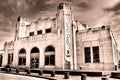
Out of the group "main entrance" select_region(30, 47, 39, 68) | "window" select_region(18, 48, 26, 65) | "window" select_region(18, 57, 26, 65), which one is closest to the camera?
"main entrance" select_region(30, 47, 39, 68)

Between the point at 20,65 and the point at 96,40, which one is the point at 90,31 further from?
the point at 20,65

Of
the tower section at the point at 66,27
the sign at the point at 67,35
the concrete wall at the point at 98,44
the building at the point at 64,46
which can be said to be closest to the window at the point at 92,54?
the building at the point at 64,46

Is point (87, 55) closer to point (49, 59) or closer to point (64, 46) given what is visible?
point (64, 46)

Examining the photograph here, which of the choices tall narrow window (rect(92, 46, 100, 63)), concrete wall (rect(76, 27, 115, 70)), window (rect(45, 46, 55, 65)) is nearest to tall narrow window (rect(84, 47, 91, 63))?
concrete wall (rect(76, 27, 115, 70))

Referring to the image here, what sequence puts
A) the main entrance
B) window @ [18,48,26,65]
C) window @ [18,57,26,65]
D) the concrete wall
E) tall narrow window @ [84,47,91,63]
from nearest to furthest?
1. the concrete wall
2. tall narrow window @ [84,47,91,63]
3. the main entrance
4. window @ [18,57,26,65]
5. window @ [18,48,26,65]

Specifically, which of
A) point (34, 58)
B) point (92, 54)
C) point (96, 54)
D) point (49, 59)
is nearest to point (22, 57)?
point (34, 58)

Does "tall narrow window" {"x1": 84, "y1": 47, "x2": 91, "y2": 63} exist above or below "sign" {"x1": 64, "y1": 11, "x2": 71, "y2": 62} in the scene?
below

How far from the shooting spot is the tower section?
26123 mm

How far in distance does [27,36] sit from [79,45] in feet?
47.5

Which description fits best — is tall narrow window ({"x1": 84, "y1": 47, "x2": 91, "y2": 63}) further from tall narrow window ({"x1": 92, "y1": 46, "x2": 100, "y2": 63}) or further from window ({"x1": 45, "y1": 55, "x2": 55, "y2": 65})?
window ({"x1": 45, "y1": 55, "x2": 55, "y2": 65})

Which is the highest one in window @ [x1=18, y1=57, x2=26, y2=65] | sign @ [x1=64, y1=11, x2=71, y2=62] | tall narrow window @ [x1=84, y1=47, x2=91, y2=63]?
sign @ [x1=64, y1=11, x2=71, y2=62]

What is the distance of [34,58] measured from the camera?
30.7m

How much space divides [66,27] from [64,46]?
3.75m

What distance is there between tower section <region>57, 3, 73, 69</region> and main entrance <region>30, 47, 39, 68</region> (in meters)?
7.30
